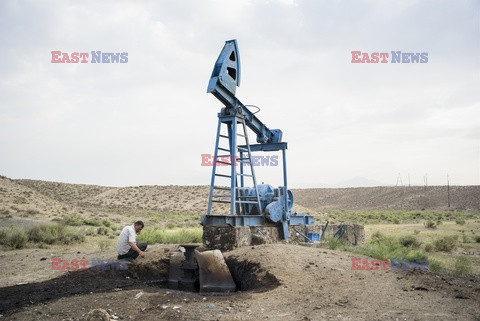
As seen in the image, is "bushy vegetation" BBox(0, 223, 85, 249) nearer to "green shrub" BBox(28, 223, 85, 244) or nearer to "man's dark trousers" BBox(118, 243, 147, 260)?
"green shrub" BBox(28, 223, 85, 244)

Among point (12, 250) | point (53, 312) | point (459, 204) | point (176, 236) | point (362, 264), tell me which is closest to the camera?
point (53, 312)

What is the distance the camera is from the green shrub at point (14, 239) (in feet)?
48.6

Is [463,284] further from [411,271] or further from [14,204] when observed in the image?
[14,204]

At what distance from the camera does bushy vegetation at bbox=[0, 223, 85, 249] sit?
14.9m

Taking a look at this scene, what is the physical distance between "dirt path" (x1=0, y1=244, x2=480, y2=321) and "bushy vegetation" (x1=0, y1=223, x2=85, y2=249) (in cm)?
703

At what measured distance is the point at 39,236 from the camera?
632 inches

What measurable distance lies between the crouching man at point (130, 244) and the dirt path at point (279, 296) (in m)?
0.53

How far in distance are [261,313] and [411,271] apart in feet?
11.4

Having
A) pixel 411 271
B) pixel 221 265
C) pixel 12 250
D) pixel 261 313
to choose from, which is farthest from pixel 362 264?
pixel 12 250

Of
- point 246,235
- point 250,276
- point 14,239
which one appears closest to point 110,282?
point 250,276

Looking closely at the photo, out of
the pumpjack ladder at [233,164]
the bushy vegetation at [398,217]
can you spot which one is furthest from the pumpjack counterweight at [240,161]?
the bushy vegetation at [398,217]

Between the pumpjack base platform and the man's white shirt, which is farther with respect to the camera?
the pumpjack base platform

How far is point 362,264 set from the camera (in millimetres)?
8555

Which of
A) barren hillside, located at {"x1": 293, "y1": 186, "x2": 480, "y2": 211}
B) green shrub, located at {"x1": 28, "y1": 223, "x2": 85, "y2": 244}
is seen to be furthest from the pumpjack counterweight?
barren hillside, located at {"x1": 293, "y1": 186, "x2": 480, "y2": 211}
